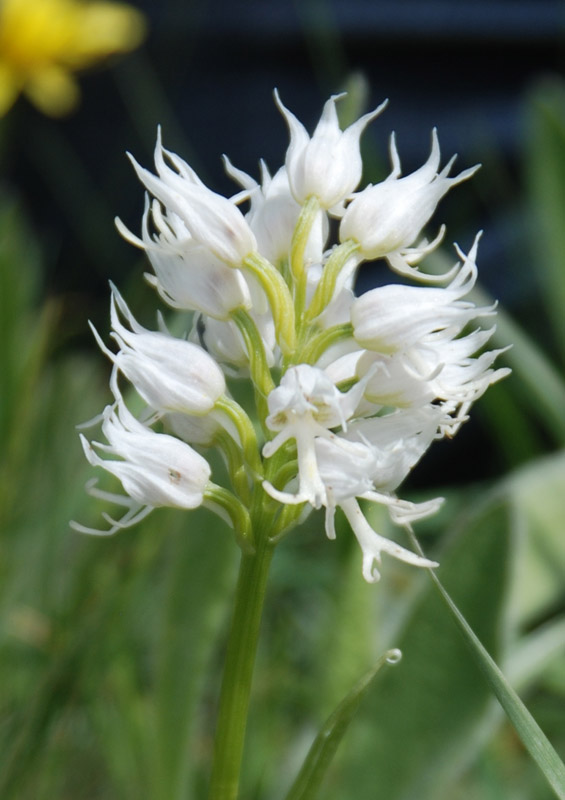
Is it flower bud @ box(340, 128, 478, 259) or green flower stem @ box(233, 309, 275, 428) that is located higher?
flower bud @ box(340, 128, 478, 259)

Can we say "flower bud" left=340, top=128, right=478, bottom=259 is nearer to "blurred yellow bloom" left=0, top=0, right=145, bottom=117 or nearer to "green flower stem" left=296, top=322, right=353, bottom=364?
"green flower stem" left=296, top=322, right=353, bottom=364

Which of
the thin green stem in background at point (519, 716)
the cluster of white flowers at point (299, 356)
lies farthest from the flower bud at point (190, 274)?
the thin green stem in background at point (519, 716)

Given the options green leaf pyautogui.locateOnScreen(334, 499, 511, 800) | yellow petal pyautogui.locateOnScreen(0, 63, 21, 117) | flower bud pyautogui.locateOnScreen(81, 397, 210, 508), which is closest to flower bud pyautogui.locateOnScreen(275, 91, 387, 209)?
flower bud pyautogui.locateOnScreen(81, 397, 210, 508)

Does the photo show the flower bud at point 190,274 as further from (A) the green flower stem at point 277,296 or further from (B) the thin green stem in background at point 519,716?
(B) the thin green stem in background at point 519,716

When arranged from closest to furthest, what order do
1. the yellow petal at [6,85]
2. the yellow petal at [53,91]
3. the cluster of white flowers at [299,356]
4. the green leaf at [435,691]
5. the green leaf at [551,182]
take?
the cluster of white flowers at [299,356] → the green leaf at [435,691] → the green leaf at [551,182] → the yellow petal at [6,85] → the yellow petal at [53,91]

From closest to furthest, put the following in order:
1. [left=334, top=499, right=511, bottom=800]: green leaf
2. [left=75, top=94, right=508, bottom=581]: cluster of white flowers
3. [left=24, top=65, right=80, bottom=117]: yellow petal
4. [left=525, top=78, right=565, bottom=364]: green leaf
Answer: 1. [left=75, top=94, right=508, bottom=581]: cluster of white flowers
2. [left=334, top=499, right=511, bottom=800]: green leaf
3. [left=525, top=78, right=565, bottom=364]: green leaf
4. [left=24, top=65, right=80, bottom=117]: yellow petal

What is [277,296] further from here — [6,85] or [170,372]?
[6,85]

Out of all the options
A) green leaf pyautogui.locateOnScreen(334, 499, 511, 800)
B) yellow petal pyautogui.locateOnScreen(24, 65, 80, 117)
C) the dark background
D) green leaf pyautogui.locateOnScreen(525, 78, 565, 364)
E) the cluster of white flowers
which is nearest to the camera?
the cluster of white flowers

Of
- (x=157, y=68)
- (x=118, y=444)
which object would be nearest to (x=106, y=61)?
(x=157, y=68)
